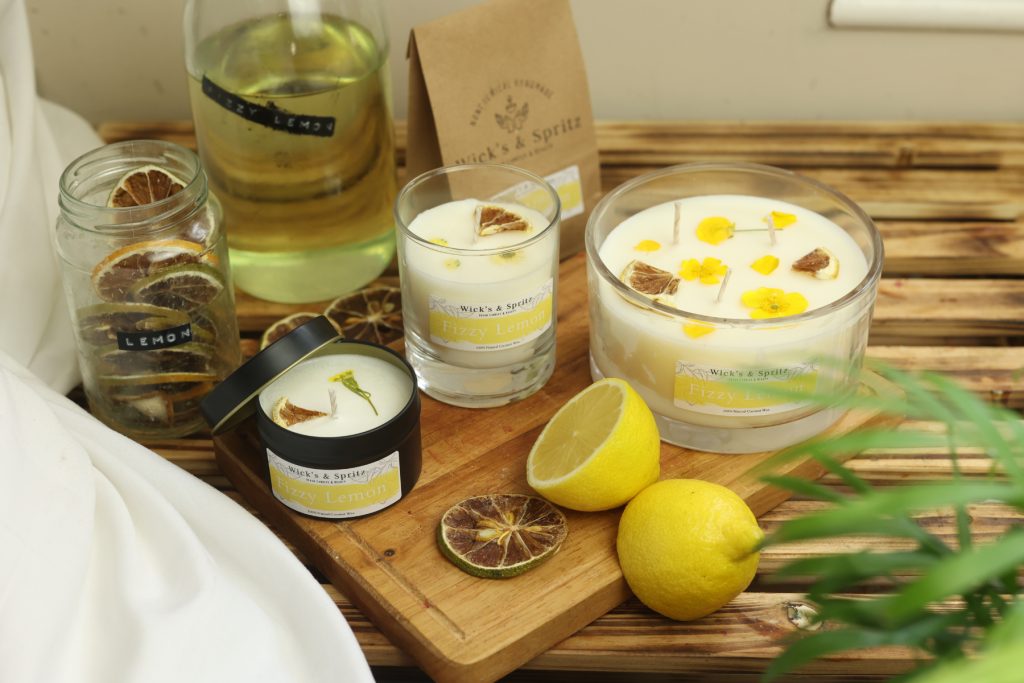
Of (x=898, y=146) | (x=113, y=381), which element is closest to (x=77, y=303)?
(x=113, y=381)

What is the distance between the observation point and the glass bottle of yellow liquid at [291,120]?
101 cm

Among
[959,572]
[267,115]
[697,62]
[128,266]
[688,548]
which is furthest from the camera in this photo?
[697,62]

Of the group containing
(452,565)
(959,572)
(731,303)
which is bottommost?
(452,565)

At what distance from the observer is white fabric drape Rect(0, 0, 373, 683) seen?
0.72 metres

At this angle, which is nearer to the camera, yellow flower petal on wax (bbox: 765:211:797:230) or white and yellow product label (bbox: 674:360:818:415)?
white and yellow product label (bbox: 674:360:818:415)

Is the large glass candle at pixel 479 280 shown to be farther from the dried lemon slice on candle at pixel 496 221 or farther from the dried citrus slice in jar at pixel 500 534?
the dried citrus slice in jar at pixel 500 534

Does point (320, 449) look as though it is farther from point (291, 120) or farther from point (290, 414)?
point (291, 120)

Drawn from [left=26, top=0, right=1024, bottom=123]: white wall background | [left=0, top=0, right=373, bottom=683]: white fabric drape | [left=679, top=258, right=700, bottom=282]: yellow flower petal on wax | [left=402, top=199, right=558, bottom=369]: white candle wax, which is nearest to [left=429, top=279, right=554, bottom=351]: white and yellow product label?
[left=402, top=199, right=558, bottom=369]: white candle wax

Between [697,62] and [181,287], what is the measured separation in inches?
24.9

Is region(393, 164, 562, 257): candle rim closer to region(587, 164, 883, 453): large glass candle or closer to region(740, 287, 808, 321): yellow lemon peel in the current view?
region(587, 164, 883, 453): large glass candle

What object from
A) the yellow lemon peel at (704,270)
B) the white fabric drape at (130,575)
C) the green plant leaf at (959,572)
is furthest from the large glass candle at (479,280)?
the green plant leaf at (959,572)

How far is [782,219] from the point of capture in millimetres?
972

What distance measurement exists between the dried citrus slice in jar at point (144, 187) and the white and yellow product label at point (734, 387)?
0.41 meters

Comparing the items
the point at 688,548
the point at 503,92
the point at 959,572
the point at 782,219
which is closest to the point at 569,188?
the point at 503,92
